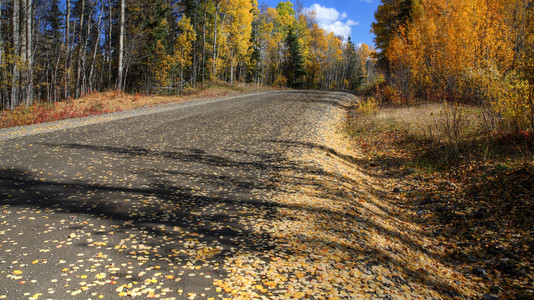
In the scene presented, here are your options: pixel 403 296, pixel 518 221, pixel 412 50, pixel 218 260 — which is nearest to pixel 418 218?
pixel 518 221

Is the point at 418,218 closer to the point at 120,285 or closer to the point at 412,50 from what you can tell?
the point at 120,285

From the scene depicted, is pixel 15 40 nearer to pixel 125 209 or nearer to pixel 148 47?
pixel 148 47

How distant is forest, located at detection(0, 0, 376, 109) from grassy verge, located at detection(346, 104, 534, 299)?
18931mm

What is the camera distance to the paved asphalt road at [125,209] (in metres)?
3.43

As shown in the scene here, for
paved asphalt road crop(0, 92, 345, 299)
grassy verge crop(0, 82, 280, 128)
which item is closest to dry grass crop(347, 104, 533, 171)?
paved asphalt road crop(0, 92, 345, 299)

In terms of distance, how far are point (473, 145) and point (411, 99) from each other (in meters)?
11.1

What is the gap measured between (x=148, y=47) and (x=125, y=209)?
2949 cm

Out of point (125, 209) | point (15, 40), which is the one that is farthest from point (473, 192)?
point (15, 40)

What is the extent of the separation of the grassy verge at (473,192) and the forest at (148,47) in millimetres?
18931

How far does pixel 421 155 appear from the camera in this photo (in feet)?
33.4

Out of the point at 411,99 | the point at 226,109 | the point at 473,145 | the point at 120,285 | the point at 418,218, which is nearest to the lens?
the point at 120,285

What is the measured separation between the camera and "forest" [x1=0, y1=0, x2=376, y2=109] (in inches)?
818

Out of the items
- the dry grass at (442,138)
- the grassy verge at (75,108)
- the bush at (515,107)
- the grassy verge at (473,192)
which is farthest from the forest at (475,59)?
the grassy verge at (75,108)

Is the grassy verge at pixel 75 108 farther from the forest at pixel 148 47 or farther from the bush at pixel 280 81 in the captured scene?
the bush at pixel 280 81
